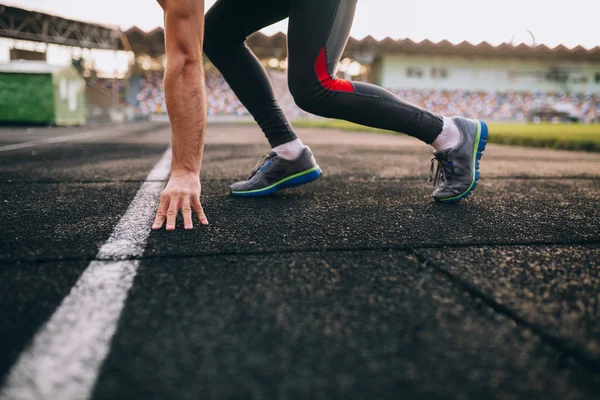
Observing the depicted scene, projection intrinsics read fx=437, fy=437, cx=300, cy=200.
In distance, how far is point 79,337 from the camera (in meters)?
0.74

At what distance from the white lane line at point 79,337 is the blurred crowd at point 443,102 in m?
28.1

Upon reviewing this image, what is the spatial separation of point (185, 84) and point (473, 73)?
32836mm

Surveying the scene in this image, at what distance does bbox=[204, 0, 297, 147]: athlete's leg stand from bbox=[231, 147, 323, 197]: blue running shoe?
10cm

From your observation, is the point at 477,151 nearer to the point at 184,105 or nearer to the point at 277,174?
the point at 277,174

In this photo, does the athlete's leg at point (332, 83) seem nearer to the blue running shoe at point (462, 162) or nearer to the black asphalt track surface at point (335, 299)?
the blue running shoe at point (462, 162)

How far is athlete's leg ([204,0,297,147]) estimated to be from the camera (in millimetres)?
1924

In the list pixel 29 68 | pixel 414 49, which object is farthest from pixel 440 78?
pixel 29 68

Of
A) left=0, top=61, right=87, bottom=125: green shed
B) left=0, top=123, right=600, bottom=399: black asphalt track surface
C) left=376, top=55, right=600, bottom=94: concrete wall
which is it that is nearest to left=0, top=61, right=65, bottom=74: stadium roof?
left=0, top=61, right=87, bottom=125: green shed

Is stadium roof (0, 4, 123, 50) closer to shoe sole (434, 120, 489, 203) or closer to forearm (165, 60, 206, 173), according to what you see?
forearm (165, 60, 206, 173)

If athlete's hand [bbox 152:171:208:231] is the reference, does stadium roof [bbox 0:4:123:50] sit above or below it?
above

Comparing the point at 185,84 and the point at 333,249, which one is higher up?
the point at 185,84

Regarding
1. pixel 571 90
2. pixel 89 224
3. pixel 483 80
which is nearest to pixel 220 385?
pixel 89 224

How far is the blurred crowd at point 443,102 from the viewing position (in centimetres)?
2901

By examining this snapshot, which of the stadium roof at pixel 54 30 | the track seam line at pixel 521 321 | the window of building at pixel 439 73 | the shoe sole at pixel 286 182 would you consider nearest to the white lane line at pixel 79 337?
the track seam line at pixel 521 321
